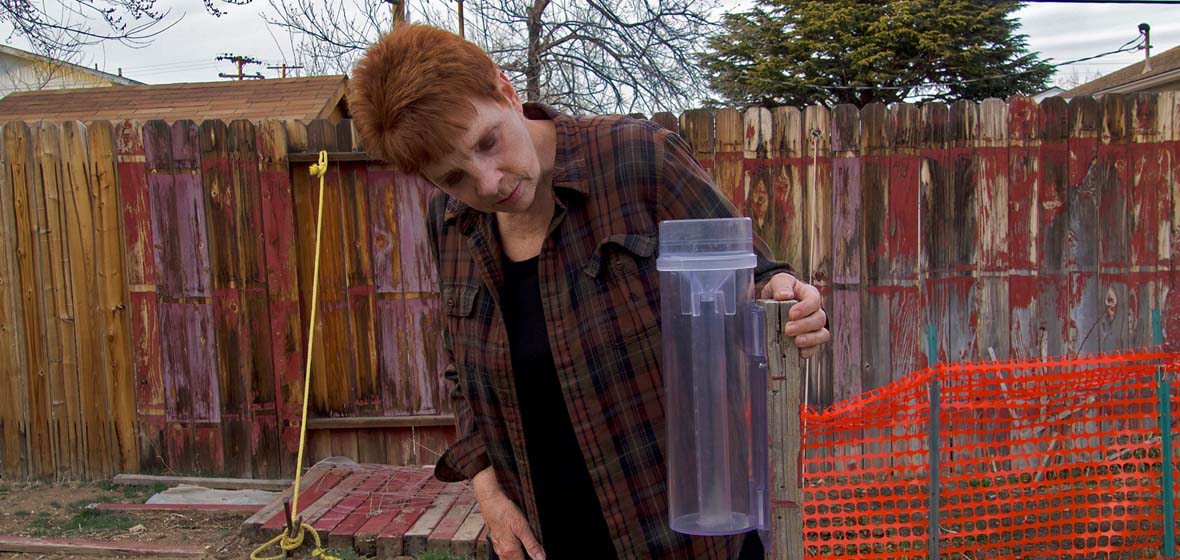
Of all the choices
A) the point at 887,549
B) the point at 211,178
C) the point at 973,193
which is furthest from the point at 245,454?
the point at 973,193

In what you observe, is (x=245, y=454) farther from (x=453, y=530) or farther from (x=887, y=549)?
(x=887, y=549)

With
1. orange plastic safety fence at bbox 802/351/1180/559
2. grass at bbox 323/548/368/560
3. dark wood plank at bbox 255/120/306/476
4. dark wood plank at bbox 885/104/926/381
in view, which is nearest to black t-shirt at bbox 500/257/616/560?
orange plastic safety fence at bbox 802/351/1180/559

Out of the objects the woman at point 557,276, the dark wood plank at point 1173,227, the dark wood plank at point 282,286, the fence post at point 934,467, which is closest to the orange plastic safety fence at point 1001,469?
the fence post at point 934,467

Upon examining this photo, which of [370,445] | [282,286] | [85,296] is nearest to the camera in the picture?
[282,286]

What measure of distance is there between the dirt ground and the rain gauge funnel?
346 centimetres

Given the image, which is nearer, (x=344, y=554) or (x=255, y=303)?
(x=344, y=554)

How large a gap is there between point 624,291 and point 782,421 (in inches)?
14.4

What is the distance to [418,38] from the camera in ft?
4.94

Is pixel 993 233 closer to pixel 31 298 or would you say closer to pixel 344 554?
pixel 344 554

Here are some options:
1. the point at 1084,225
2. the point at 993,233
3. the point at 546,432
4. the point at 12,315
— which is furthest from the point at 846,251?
the point at 12,315

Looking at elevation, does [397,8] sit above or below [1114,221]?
above

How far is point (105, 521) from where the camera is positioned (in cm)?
505

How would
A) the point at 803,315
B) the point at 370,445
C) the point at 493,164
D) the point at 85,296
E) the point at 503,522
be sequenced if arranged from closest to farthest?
the point at 803,315
the point at 493,164
the point at 503,522
the point at 85,296
the point at 370,445

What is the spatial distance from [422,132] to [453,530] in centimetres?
347
